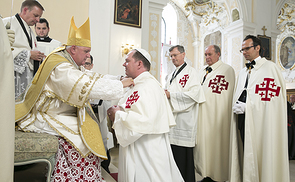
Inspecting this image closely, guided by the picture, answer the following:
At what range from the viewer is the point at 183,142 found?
11.4 feet

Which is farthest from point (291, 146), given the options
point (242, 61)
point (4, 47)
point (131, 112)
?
point (4, 47)

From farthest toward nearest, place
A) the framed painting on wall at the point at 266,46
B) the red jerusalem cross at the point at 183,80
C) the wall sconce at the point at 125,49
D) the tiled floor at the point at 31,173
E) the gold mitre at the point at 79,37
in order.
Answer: the framed painting on wall at the point at 266,46, the wall sconce at the point at 125,49, the red jerusalem cross at the point at 183,80, the gold mitre at the point at 79,37, the tiled floor at the point at 31,173

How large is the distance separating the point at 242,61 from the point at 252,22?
59.9 inches

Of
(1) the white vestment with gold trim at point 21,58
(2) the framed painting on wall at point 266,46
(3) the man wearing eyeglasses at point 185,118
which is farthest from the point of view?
(2) the framed painting on wall at point 266,46

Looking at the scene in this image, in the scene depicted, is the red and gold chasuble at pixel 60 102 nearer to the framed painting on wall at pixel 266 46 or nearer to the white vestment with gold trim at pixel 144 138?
the white vestment with gold trim at pixel 144 138

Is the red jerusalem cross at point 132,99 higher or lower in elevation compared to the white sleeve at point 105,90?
lower

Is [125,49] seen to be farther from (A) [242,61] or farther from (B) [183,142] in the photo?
(A) [242,61]

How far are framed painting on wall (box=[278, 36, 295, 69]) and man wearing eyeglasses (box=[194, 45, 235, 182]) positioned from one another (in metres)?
13.6

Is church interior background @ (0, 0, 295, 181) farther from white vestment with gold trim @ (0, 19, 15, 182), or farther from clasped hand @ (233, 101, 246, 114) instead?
clasped hand @ (233, 101, 246, 114)

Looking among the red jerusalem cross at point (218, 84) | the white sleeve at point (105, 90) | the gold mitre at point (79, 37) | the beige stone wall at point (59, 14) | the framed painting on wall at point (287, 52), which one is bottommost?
the white sleeve at point (105, 90)

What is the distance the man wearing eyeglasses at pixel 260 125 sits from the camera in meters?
2.99

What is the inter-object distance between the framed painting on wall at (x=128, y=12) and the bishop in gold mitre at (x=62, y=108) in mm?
4416

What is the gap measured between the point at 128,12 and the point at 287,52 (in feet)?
43.2

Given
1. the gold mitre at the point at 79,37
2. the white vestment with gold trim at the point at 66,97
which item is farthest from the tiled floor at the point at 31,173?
the gold mitre at the point at 79,37
